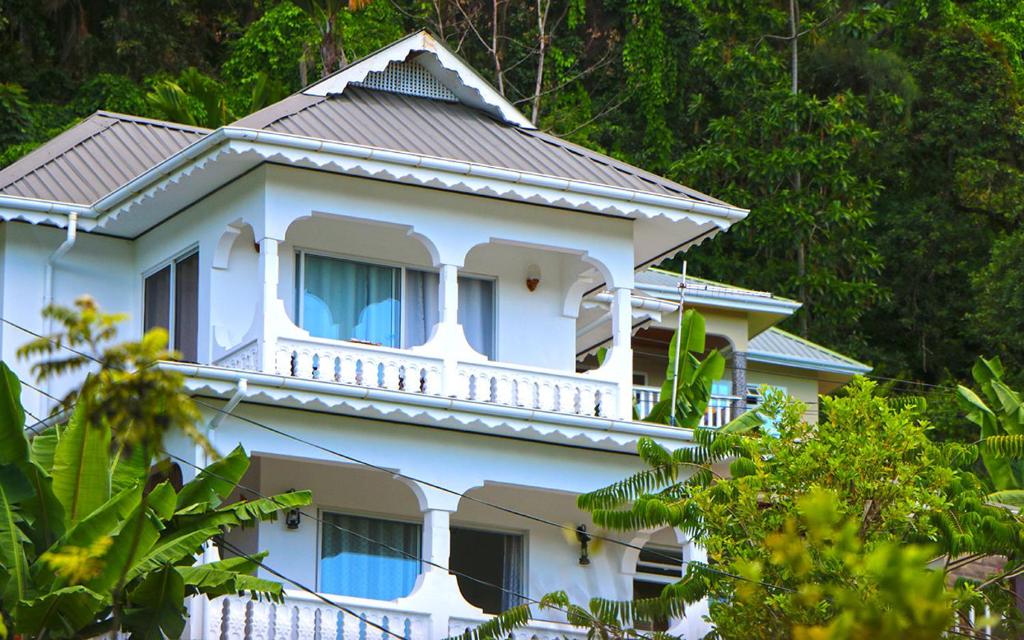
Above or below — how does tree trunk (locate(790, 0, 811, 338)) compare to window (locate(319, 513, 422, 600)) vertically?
above

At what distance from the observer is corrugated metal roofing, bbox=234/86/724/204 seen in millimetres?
24922

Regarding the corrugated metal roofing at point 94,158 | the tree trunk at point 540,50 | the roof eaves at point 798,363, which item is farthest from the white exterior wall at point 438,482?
the tree trunk at point 540,50

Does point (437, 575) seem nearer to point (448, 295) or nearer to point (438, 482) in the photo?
point (438, 482)

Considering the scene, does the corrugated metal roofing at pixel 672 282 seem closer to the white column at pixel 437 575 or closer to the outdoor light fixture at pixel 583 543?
the outdoor light fixture at pixel 583 543

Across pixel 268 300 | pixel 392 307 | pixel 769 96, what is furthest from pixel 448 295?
pixel 769 96

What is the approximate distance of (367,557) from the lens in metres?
25.0

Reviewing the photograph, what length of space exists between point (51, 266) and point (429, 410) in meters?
5.46

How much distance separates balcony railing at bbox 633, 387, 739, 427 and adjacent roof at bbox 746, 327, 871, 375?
2.45 metres

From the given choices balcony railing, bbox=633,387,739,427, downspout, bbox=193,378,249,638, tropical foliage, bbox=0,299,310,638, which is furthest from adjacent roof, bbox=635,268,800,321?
tropical foliage, bbox=0,299,310,638

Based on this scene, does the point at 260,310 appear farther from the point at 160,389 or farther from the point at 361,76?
the point at 160,389

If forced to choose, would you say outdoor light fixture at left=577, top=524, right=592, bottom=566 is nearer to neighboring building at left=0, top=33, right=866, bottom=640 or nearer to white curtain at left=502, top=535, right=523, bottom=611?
neighboring building at left=0, top=33, right=866, bottom=640

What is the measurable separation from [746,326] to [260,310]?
1389cm

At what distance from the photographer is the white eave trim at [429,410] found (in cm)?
2325

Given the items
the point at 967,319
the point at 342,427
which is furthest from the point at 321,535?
the point at 967,319
